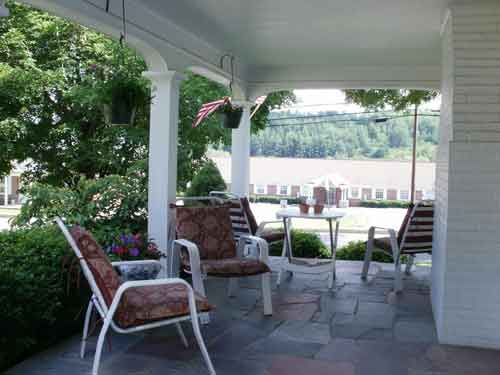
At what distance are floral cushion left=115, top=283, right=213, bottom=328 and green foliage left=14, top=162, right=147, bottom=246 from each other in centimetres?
224

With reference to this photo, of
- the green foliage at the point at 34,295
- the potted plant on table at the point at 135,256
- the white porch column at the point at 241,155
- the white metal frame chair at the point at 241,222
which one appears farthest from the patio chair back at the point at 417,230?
the green foliage at the point at 34,295

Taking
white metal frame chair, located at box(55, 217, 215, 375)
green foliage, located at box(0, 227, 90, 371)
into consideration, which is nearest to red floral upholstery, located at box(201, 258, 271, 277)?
green foliage, located at box(0, 227, 90, 371)

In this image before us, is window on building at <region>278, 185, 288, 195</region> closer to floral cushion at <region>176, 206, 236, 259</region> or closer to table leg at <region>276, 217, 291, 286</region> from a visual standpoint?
table leg at <region>276, 217, 291, 286</region>

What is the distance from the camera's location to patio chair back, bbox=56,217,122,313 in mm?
2959

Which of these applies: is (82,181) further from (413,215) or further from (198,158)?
(413,215)

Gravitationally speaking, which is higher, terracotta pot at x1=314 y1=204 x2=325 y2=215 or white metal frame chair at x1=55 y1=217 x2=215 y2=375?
terracotta pot at x1=314 y1=204 x2=325 y2=215

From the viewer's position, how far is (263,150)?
72.2ft

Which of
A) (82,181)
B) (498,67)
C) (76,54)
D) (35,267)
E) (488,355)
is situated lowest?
(488,355)

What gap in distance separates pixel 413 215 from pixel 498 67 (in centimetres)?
181

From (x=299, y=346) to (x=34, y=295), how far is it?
173 centimetres

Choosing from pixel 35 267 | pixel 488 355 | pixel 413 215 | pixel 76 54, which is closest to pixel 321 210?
pixel 413 215

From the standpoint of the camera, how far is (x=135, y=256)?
421 centimetres

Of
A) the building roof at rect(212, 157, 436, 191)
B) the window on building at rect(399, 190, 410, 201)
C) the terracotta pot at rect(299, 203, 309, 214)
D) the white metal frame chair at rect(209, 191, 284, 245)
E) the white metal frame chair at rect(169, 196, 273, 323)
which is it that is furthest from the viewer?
the window on building at rect(399, 190, 410, 201)

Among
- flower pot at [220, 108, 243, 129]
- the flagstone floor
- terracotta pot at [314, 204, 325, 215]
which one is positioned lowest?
the flagstone floor
